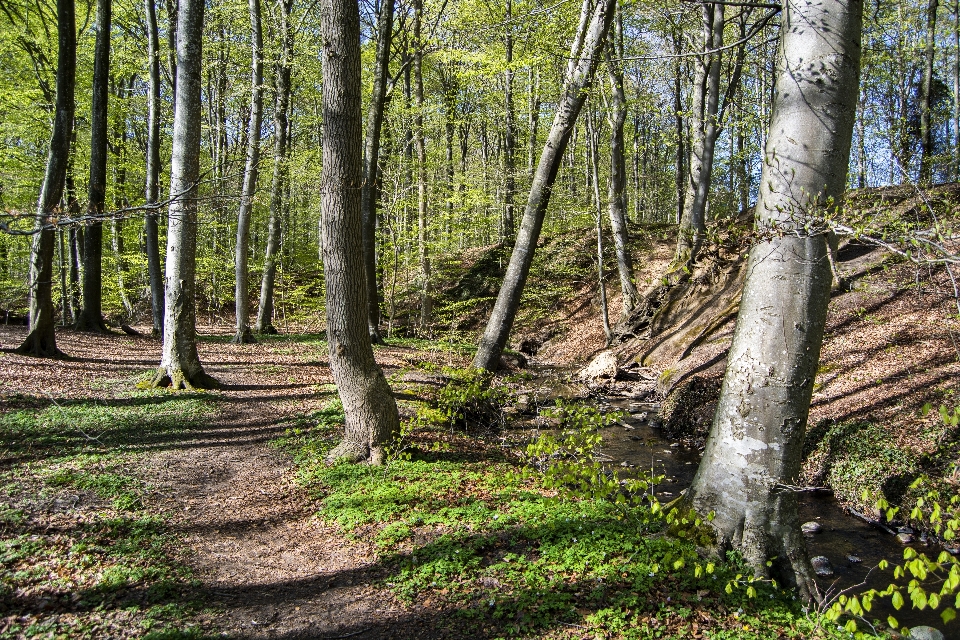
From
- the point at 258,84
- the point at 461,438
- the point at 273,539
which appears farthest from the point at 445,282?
the point at 273,539

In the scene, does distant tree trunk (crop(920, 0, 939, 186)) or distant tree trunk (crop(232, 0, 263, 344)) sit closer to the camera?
distant tree trunk (crop(232, 0, 263, 344))

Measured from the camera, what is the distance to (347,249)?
5.96 meters

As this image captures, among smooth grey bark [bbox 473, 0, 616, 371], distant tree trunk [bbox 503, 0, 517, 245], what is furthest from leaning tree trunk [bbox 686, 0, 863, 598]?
distant tree trunk [bbox 503, 0, 517, 245]

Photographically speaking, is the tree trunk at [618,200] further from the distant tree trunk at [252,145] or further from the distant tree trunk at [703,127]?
the distant tree trunk at [252,145]

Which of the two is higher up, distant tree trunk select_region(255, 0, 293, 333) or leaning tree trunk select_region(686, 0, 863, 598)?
distant tree trunk select_region(255, 0, 293, 333)

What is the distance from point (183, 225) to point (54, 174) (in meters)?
3.42

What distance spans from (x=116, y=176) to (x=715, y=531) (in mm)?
22357

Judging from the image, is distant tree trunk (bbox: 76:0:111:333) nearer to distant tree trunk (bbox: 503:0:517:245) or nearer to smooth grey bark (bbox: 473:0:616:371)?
smooth grey bark (bbox: 473:0:616:371)

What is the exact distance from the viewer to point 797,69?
370 cm

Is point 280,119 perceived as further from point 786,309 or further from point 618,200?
point 786,309

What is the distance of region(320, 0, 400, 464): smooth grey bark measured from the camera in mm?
5785

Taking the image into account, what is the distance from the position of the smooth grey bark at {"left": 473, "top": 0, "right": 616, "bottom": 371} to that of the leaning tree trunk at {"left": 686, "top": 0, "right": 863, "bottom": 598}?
3.99 m

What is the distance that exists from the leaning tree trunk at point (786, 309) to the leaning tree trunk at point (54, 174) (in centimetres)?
1138

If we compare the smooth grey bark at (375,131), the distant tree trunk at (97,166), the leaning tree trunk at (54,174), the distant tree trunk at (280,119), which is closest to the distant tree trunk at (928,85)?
the smooth grey bark at (375,131)
